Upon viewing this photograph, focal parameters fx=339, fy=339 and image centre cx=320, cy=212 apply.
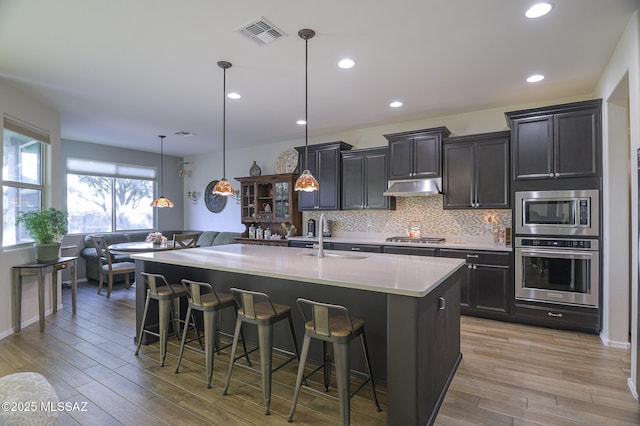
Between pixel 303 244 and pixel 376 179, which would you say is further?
pixel 303 244

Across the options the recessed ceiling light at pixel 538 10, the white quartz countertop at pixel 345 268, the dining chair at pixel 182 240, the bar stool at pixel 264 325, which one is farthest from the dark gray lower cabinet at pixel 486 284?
the dining chair at pixel 182 240

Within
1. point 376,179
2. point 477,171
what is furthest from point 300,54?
point 477,171

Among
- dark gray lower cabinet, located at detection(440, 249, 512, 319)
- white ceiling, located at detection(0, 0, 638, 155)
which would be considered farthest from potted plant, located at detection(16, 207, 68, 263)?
dark gray lower cabinet, located at detection(440, 249, 512, 319)

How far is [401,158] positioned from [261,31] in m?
2.91

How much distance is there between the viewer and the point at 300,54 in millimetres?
3039

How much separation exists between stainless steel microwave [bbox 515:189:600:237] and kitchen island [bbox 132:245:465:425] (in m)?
1.73

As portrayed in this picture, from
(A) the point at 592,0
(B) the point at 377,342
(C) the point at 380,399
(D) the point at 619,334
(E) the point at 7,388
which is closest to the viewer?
(E) the point at 7,388

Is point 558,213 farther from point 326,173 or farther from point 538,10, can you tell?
point 326,173

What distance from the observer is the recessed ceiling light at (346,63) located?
10.3ft

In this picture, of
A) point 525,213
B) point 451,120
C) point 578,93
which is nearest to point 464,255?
point 525,213

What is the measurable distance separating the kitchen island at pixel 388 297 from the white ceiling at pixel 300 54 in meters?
1.84

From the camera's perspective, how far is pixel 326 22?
99.6 inches

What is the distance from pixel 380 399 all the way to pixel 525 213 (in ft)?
9.27

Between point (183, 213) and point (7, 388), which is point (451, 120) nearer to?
point (7, 388)
